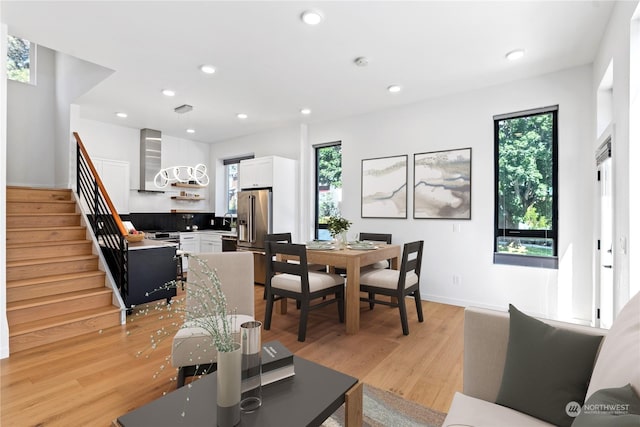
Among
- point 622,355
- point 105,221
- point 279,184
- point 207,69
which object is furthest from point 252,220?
point 622,355

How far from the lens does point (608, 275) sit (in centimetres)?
279

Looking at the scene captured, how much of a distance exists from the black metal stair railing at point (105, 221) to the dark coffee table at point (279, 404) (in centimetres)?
279

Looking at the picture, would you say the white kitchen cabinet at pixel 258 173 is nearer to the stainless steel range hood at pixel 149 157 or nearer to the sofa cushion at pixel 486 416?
the stainless steel range hood at pixel 149 157

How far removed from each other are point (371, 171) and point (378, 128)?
67 cm

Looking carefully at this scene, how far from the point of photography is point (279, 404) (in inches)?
49.9

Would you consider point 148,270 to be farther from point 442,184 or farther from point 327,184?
point 442,184

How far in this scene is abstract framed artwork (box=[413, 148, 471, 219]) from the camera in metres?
4.03

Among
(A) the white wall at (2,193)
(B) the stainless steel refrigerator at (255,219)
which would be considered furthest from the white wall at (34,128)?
(B) the stainless steel refrigerator at (255,219)

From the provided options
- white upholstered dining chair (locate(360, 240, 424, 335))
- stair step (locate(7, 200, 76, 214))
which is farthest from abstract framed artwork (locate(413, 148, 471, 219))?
stair step (locate(7, 200, 76, 214))

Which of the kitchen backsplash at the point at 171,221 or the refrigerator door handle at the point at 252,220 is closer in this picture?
the refrigerator door handle at the point at 252,220

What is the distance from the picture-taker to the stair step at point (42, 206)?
4203 mm

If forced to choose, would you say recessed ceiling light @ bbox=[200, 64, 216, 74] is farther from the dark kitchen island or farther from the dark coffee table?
the dark coffee table

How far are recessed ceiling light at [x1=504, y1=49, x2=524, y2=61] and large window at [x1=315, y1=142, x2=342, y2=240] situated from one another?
2.74m

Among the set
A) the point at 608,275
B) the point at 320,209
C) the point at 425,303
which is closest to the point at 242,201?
the point at 320,209
